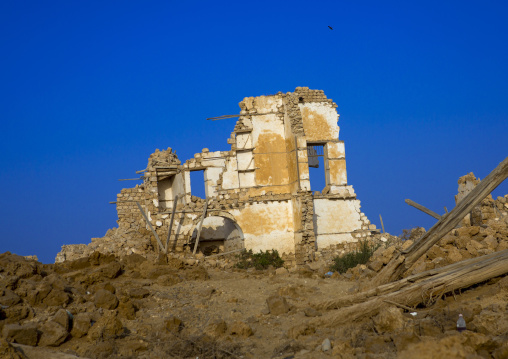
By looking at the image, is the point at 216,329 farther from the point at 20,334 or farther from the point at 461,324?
the point at 461,324

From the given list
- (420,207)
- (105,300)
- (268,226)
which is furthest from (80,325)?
(268,226)

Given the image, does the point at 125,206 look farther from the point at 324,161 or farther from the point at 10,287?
the point at 10,287

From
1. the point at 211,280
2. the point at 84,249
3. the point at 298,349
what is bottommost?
the point at 298,349

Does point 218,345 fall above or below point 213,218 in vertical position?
below

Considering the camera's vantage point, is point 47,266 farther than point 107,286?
Yes

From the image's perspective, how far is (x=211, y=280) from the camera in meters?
14.8

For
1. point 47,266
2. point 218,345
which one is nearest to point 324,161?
point 47,266

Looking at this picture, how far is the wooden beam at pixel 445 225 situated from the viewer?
334 inches

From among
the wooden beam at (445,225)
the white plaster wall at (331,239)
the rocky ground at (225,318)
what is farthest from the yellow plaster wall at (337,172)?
the wooden beam at (445,225)

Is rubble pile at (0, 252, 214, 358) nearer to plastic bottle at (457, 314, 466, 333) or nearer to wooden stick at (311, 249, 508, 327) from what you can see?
wooden stick at (311, 249, 508, 327)

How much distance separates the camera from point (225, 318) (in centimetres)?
1067

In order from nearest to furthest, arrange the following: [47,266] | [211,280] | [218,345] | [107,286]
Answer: [218,345]
[107,286]
[47,266]
[211,280]

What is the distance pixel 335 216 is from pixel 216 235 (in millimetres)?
5615

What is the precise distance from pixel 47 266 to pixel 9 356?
5845 mm
